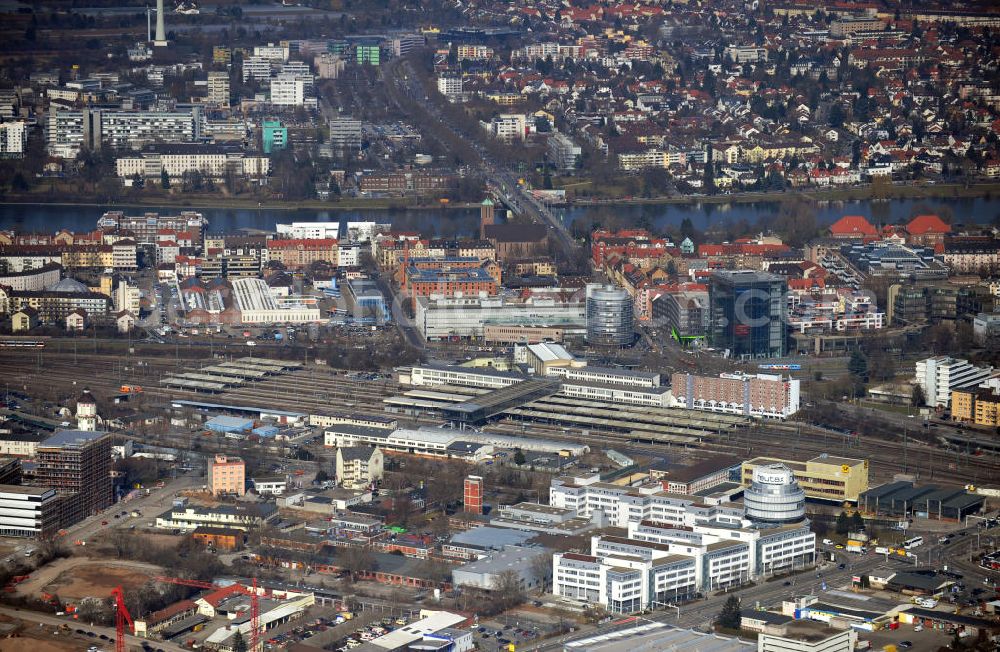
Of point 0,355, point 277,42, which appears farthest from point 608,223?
point 277,42

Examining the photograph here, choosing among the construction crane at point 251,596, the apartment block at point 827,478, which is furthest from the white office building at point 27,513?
the apartment block at point 827,478

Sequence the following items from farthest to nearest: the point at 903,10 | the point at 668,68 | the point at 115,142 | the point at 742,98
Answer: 1. the point at 903,10
2. the point at 668,68
3. the point at 742,98
4. the point at 115,142

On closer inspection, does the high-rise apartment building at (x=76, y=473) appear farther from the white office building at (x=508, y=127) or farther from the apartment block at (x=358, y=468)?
the white office building at (x=508, y=127)

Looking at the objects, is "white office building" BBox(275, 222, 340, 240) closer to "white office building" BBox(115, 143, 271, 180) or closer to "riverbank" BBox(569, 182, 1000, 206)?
"riverbank" BBox(569, 182, 1000, 206)

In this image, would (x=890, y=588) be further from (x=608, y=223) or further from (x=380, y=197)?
(x=380, y=197)

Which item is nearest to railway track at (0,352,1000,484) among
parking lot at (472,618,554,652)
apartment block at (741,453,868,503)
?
apartment block at (741,453,868,503)

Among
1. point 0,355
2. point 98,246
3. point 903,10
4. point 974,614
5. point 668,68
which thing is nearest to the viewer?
point 974,614

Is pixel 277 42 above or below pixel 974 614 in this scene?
above
